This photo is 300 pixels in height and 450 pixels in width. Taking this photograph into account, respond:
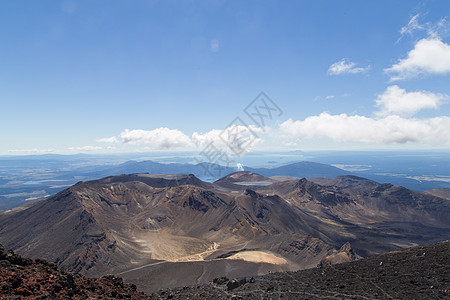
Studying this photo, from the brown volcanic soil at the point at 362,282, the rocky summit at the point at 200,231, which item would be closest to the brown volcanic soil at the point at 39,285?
the brown volcanic soil at the point at 362,282

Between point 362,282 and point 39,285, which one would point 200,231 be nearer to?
point 362,282

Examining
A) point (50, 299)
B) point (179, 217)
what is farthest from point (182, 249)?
point (50, 299)

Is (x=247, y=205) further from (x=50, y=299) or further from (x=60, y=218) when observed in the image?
(x=50, y=299)

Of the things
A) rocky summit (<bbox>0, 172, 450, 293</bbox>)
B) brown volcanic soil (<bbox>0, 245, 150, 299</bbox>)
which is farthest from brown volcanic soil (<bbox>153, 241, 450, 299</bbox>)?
rocky summit (<bbox>0, 172, 450, 293</bbox>)

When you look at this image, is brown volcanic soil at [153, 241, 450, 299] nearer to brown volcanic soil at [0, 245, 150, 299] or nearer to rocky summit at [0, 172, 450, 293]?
brown volcanic soil at [0, 245, 150, 299]

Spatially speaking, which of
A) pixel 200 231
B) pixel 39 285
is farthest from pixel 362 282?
pixel 200 231

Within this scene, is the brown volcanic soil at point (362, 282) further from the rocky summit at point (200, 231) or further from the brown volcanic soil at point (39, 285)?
the rocky summit at point (200, 231)
